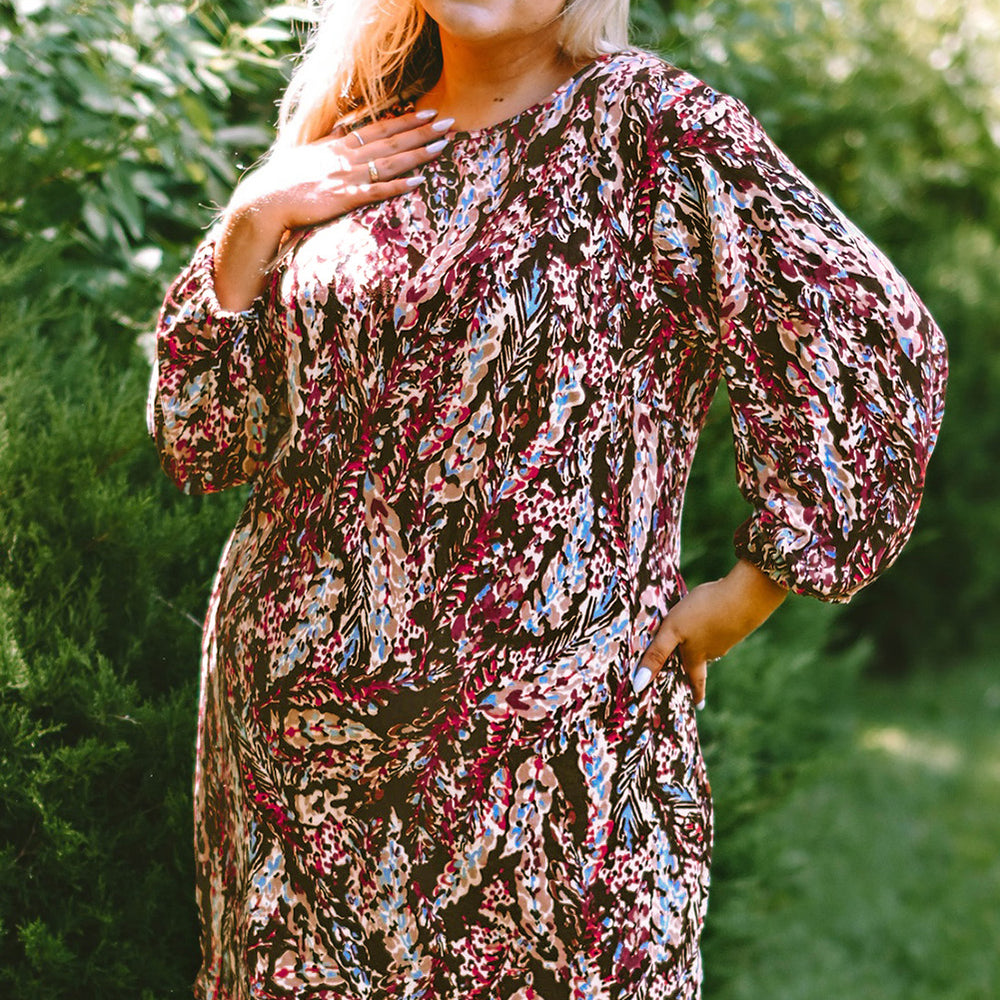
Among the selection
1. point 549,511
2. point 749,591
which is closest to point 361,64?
point 549,511

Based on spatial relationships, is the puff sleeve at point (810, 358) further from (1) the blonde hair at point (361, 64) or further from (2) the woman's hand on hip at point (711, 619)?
(1) the blonde hair at point (361, 64)

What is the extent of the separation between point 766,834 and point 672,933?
1709 millimetres

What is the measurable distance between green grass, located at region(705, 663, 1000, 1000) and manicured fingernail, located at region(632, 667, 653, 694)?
1.61 metres

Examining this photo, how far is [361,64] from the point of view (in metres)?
1.93

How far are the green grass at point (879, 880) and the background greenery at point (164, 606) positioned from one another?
0.01 metres

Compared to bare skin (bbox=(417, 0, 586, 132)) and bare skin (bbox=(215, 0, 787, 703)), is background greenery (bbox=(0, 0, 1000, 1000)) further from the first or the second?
bare skin (bbox=(417, 0, 586, 132))

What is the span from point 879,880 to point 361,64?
11.4 ft

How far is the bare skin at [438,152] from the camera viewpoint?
1.62 m

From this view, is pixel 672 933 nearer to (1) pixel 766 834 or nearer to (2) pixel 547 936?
(2) pixel 547 936

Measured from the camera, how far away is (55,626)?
89.8 inches

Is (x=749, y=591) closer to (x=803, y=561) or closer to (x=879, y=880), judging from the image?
(x=803, y=561)

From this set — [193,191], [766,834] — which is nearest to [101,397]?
[193,191]

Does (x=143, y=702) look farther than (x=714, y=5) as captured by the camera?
No

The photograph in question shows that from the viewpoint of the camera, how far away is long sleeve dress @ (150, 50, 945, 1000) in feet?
4.94
